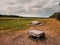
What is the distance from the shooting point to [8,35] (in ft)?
41.6

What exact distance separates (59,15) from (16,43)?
9253 millimetres

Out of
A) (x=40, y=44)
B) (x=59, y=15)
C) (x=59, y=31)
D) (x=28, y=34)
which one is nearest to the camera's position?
(x=40, y=44)

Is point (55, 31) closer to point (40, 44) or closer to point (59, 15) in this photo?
point (40, 44)

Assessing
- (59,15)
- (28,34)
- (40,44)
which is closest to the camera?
(40,44)

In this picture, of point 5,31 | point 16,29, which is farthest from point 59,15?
point 5,31

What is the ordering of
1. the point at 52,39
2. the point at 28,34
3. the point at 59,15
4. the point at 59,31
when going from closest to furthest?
1. the point at 52,39
2. the point at 28,34
3. the point at 59,31
4. the point at 59,15

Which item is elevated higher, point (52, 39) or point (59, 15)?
point (59, 15)

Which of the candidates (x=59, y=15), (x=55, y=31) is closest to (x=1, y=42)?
(x=55, y=31)

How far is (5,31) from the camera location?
13.5 m

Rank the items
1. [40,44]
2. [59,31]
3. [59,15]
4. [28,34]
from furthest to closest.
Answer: [59,15], [59,31], [28,34], [40,44]

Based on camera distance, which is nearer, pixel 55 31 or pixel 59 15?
pixel 55 31

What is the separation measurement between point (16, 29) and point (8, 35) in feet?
5.66

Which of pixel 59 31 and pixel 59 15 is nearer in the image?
pixel 59 31

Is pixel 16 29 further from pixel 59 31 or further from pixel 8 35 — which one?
pixel 59 31
